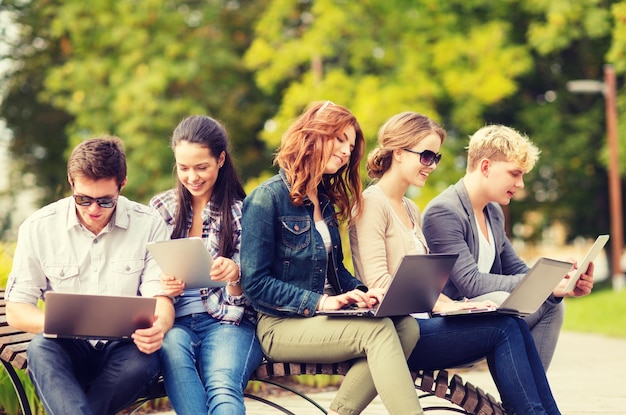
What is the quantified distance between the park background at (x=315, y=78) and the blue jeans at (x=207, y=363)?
11446 mm

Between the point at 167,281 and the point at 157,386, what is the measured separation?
0.45 m

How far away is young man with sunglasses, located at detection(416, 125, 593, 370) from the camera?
192 inches

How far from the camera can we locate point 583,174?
23688mm

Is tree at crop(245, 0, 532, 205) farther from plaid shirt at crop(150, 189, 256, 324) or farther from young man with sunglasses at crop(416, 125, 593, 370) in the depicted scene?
plaid shirt at crop(150, 189, 256, 324)

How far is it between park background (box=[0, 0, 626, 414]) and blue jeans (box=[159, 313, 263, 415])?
11.4 m

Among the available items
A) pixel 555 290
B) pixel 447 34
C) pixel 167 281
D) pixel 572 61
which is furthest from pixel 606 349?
pixel 572 61

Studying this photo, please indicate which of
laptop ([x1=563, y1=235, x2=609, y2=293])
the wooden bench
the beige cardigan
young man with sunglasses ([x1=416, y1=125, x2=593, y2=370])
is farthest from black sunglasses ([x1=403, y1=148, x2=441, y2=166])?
the wooden bench

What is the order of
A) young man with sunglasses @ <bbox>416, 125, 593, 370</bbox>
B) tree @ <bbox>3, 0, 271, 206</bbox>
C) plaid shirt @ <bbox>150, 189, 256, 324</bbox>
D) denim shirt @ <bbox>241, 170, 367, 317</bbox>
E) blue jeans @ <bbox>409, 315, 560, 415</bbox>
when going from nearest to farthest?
denim shirt @ <bbox>241, 170, 367, 317</bbox> → blue jeans @ <bbox>409, 315, 560, 415</bbox> → plaid shirt @ <bbox>150, 189, 256, 324</bbox> → young man with sunglasses @ <bbox>416, 125, 593, 370</bbox> → tree @ <bbox>3, 0, 271, 206</bbox>

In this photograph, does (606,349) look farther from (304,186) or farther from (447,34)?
(447,34)

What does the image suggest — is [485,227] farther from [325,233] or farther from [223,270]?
[223,270]

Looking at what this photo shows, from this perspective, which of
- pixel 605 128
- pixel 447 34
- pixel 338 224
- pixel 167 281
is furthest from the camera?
pixel 605 128

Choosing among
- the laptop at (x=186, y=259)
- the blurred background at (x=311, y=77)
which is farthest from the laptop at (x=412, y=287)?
the blurred background at (x=311, y=77)

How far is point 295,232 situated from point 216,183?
565 mm

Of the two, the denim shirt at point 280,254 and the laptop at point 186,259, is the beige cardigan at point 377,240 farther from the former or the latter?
the laptop at point 186,259
